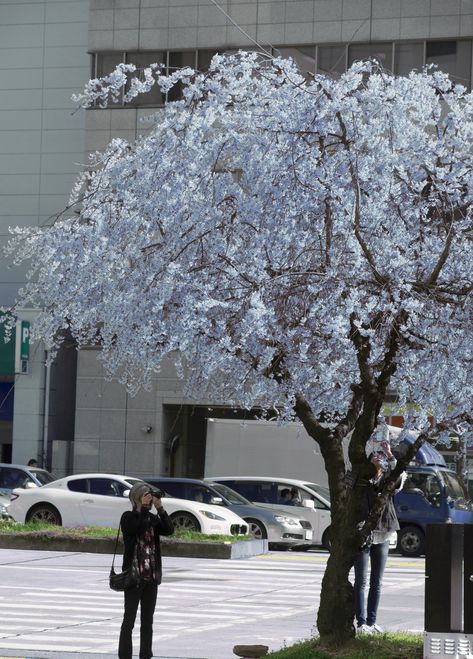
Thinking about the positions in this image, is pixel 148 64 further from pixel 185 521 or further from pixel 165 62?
pixel 185 521

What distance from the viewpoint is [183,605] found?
1753 cm

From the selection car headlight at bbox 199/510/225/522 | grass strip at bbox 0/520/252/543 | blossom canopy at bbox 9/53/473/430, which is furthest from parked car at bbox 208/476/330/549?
blossom canopy at bbox 9/53/473/430

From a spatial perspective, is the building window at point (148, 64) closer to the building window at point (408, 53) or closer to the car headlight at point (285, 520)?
the building window at point (408, 53)

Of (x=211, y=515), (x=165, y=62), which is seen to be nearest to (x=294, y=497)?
(x=211, y=515)

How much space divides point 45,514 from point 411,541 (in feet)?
26.6

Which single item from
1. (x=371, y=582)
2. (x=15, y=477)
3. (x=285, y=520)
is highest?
(x=15, y=477)

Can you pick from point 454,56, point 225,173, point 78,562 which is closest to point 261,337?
point 225,173

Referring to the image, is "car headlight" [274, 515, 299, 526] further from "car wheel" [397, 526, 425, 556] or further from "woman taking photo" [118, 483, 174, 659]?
"woman taking photo" [118, 483, 174, 659]

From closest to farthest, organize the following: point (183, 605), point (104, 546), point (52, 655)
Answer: point (52, 655) → point (183, 605) → point (104, 546)

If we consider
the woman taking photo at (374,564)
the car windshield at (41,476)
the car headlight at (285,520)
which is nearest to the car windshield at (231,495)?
the car headlight at (285,520)

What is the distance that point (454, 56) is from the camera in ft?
149

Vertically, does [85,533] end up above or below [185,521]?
below

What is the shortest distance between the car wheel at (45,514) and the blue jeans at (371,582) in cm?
1770

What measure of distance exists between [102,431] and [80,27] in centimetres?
1761
